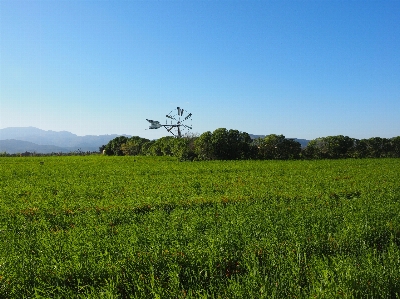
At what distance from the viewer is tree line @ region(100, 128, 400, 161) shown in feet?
141

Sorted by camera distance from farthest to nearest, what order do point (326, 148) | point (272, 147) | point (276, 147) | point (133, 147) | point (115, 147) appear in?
1. point (115, 147)
2. point (133, 147)
3. point (326, 148)
4. point (272, 147)
5. point (276, 147)

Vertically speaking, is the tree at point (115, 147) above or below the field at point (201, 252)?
above

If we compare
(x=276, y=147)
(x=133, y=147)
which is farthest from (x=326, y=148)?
(x=133, y=147)

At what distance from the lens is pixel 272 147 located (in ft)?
145

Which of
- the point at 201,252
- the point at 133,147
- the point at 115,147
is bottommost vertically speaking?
the point at 201,252

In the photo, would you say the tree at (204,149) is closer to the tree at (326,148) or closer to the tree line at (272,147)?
the tree line at (272,147)

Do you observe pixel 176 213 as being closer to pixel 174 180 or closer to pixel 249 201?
pixel 249 201

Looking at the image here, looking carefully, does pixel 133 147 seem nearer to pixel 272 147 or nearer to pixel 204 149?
pixel 204 149

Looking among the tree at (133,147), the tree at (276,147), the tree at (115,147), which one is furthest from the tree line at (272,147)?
the tree at (115,147)

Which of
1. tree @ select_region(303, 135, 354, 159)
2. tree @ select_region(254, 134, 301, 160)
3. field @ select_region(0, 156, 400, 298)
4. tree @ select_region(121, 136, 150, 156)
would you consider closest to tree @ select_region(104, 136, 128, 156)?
tree @ select_region(121, 136, 150, 156)

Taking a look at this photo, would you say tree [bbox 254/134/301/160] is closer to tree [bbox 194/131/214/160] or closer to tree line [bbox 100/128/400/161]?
tree line [bbox 100/128/400/161]

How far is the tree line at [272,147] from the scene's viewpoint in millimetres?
43031

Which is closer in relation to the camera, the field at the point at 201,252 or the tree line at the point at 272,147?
the field at the point at 201,252

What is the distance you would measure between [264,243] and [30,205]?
1009 centimetres
